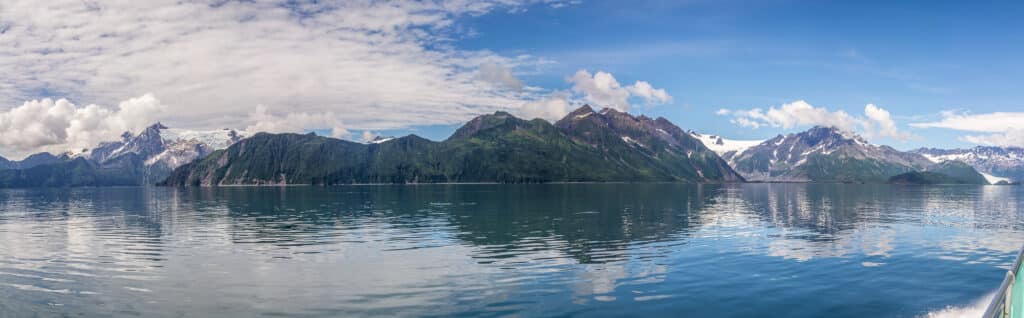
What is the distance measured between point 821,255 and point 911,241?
2424 cm

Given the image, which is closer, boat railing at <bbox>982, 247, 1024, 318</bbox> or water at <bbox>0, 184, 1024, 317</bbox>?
boat railing at <bbox>982, 247, 1024, 318</bbox>

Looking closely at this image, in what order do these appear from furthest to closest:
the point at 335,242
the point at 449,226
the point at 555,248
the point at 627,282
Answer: the point at 449,226
the point at 335,242
the point at 555,248
the point at 627,282

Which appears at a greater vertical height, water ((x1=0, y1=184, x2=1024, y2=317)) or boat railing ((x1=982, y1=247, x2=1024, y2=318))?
boat railing ((x1=982, y1=247, x2=1024, y2=318))

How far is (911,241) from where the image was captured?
251 ft

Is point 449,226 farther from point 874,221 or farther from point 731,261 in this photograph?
point 874,221

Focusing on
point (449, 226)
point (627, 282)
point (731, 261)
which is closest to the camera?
point (627, 282)

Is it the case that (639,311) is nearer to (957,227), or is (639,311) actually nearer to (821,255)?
(821,255)

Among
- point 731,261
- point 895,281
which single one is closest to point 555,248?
point 731,261

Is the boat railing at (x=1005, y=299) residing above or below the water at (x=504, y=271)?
above

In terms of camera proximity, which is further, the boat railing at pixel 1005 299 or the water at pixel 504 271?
the water at pixel 504 271

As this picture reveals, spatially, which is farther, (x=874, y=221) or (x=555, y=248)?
(x=874, y=221)

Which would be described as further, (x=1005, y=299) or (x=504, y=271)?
(x=504, y=271)

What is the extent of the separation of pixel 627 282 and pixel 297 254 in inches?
1440

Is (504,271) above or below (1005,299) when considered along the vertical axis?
below
